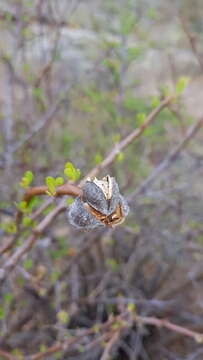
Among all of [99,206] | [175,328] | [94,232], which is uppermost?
[94,232]

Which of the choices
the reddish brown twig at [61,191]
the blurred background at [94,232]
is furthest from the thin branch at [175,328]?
the reddish brown twig at [61,191]

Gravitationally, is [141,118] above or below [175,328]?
above

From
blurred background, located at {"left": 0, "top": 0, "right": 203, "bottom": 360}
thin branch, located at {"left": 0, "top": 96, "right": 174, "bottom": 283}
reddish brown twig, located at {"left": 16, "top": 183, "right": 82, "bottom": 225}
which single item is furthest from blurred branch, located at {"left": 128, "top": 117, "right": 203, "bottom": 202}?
reddish brown twig, located at {"left": 16, "top": 183, "right": 82, "bottom": 225}

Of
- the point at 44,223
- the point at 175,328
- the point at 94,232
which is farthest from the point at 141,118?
the point at 94,232

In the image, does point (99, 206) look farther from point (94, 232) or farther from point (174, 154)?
point (94, 232)

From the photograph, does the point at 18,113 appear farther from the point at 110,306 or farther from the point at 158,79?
the point at 158,79

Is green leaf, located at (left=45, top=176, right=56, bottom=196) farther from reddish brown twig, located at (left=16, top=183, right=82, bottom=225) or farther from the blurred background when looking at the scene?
the blurred background

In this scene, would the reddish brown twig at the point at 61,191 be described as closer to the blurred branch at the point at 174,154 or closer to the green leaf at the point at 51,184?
the green leaf at the point at 51,184

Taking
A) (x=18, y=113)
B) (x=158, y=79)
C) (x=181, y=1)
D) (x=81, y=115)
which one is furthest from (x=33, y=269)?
(x=181, y=1)
